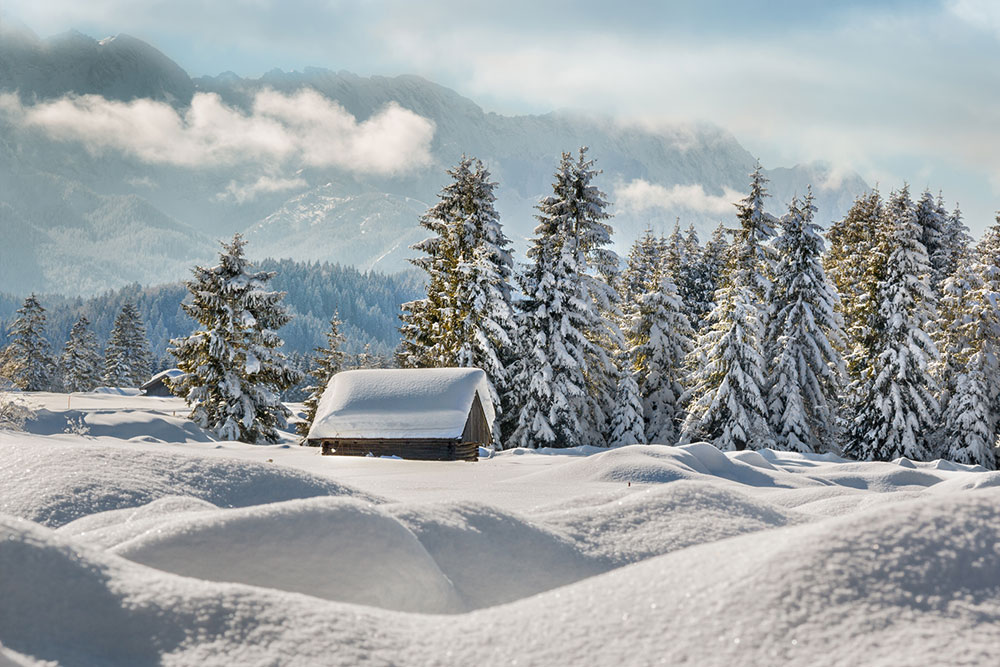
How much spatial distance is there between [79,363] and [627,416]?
54521 mm

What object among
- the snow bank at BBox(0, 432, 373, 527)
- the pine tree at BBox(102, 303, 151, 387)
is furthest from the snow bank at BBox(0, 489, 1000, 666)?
the pine tree at BBox(102, 303, 151, 387)

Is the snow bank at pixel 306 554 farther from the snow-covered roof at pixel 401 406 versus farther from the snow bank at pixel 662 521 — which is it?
the snow-covered roof at pixel 401 406

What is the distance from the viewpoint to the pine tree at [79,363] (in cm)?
6328

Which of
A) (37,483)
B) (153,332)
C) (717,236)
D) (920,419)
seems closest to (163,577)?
(37,483)

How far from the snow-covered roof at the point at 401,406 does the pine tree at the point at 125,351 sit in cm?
5380

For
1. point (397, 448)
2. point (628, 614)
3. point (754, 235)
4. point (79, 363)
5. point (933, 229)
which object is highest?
point (933, 229)

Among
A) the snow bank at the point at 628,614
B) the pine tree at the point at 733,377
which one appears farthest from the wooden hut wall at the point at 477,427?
the snow bank at the point at 628,614

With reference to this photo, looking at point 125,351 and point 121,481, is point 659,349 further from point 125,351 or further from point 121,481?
point 125,351

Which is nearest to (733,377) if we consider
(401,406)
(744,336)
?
(744,336)

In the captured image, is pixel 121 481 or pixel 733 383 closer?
pixel 121 481

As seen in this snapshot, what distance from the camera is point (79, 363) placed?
63719 millimetres

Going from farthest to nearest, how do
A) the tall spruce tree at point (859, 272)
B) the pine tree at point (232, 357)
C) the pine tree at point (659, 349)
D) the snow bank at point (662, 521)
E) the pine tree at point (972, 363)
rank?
the pine tree at point (659, 349) → the tall spruce tree at point (859, 272) → the pine tree at point (232, 357) → the pine tree at point (972, 363) → the snow bank at point (662, 521)

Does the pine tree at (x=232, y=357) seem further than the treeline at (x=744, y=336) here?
Yes

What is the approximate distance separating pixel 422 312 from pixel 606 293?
294 inches
